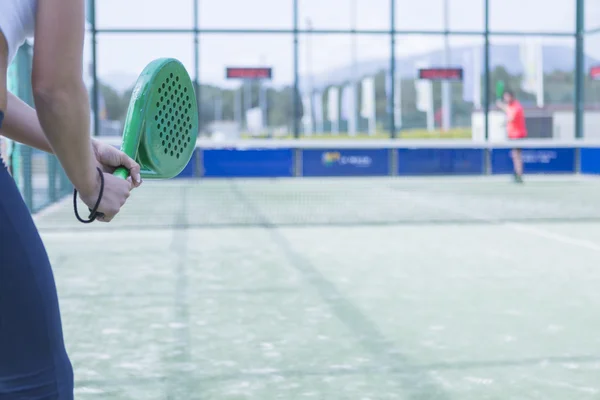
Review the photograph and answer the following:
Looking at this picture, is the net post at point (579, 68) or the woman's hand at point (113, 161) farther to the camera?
the net post at point (579, 68)

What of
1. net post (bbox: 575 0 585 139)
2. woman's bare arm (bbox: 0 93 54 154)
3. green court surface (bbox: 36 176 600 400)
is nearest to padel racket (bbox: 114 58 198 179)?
woman's bare arm (bbox: 0 93 54 154)

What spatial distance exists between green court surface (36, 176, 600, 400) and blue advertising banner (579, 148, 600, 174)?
33.1 feet

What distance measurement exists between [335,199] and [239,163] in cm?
536

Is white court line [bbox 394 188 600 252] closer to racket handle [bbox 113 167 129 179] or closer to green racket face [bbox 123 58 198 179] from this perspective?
green racket face [bbox 123 58 198 179]

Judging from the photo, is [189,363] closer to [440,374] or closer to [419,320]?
[440,374]

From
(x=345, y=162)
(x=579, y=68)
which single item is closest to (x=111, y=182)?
(x=345, y=162)

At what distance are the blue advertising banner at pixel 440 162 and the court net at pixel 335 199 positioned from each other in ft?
0.33

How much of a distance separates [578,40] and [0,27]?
2160 cm

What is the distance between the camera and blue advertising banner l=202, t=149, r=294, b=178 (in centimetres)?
1867

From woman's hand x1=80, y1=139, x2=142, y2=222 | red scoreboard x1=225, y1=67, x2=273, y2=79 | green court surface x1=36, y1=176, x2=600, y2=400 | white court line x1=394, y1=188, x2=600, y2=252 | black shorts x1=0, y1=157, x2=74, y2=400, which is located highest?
red scoreboard x1=225, y1=67, x2=273, y2=79

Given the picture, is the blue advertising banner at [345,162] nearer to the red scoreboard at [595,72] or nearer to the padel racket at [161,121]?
the red scoreboard at [595,72]

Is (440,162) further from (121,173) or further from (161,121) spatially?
(121,173)

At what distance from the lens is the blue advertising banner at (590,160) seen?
19750 millimetres

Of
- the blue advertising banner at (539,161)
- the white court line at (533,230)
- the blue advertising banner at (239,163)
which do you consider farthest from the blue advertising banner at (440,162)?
the white court line at (533,230)
